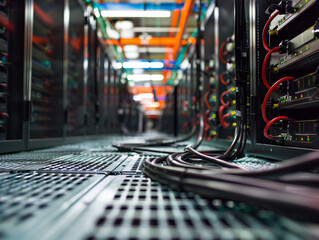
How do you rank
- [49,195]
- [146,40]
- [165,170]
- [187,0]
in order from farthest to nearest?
[146,40]
[187,0]
[165,170]
[49,195]

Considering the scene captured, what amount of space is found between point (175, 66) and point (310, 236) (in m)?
6.21

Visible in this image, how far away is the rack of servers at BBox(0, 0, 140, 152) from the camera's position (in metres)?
2.04

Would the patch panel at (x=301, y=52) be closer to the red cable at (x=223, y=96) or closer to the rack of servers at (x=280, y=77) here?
the rack of servers at (x=280, y=77)

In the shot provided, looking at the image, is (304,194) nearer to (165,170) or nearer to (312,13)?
(165,170)

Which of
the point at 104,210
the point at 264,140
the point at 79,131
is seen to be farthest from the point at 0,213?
the point at 79,131

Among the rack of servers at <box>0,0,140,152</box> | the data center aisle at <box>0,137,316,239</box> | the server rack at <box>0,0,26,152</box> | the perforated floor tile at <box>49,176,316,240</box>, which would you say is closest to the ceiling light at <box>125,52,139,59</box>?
the rack of servers at <box>0,0,140,152</box>

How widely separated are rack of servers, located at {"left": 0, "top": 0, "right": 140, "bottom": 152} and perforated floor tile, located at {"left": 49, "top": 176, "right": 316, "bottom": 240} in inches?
68.1

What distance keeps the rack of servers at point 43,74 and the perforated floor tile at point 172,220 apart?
5.68 ft

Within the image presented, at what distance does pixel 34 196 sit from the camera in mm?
679

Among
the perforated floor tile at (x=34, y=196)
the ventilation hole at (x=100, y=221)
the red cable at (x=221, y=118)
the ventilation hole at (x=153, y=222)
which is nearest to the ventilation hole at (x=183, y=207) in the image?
the ventilation hole at (x=153, y=222)

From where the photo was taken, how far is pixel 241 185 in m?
0.56

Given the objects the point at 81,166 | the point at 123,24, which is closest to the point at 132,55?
the point at 123,24

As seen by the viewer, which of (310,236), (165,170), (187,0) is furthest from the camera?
(187,0)

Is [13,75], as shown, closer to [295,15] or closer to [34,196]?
[34,196]
